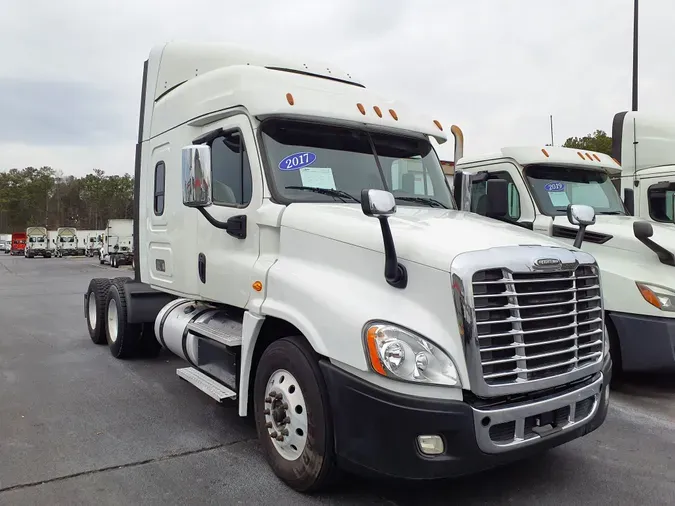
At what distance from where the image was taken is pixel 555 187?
24.3 ft

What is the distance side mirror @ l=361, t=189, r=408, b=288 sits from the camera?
3.20 metres

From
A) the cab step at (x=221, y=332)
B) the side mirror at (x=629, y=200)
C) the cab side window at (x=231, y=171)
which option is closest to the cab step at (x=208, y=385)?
the cab step at (x=221, y=332)

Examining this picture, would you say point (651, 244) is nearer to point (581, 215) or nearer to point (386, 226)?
point (581, 215)

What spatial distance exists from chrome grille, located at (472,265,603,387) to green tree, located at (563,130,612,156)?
25.9 meters

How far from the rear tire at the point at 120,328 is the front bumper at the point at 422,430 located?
4614 millimetres

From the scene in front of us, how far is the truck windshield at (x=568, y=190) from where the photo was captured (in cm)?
725

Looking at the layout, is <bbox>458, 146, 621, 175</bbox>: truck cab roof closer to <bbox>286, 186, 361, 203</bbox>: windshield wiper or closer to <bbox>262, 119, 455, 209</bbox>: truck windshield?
<bbox>262, 119, 455, 209</bbox>: truck windshield

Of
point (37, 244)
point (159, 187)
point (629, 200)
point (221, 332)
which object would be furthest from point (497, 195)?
point (37, 244)

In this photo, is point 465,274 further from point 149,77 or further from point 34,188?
point 34,188

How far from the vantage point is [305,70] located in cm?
593

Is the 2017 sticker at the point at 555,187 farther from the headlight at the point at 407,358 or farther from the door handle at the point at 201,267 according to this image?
the headlight at the point at 407,358

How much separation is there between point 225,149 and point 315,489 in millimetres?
2744

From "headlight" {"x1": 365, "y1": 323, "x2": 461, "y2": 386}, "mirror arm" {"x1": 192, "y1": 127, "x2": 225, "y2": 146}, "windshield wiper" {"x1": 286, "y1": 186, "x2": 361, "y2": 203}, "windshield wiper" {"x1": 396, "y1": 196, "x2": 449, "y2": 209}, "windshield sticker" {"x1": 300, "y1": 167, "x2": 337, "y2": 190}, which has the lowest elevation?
"headlight" {"x1": 365, "y1": 323, "x2": 461, "y2": 386}

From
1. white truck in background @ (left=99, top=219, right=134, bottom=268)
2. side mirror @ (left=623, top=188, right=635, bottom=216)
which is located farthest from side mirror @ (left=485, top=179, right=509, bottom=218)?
white truck in background @ (left=99, top=219, right=134, bottom=268)
